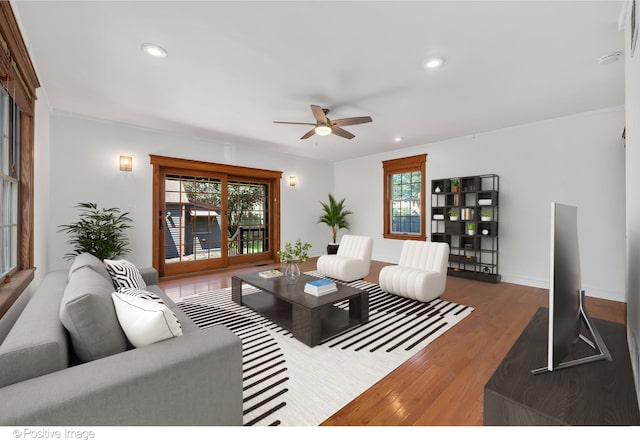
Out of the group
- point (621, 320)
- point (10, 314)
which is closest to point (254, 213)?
point (10, 314)

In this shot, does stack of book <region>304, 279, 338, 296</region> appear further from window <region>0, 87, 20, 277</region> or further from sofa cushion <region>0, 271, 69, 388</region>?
window <region>0, 87, 20, 277</region>

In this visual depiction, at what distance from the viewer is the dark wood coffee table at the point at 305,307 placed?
2.32m

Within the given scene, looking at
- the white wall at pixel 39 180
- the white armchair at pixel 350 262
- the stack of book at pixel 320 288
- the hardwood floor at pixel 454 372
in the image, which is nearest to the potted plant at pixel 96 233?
the white wall at pixel 39 180

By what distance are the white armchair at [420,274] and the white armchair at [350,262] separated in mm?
688

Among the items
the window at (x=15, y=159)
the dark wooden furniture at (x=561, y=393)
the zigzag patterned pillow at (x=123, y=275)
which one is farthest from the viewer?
the zigzag patterned pillow at (x=123, y=275)

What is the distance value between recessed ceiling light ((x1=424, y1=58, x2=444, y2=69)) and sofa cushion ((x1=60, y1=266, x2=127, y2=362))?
2.90m

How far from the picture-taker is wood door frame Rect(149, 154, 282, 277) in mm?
4488

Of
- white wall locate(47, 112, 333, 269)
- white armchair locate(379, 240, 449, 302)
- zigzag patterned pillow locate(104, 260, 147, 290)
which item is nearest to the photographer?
zigzag patterned pillow locate(104, 260, 147, 290)

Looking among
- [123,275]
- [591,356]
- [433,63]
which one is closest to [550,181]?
[433,63]

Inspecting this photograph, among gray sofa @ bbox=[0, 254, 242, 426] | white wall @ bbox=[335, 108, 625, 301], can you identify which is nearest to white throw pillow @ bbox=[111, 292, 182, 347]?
gray sofa @ bbox=[0, 254, 242, 426]

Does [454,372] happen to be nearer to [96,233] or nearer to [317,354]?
[317,354]

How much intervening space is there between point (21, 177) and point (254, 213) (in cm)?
380

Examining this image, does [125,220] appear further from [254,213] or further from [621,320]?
[621,320]

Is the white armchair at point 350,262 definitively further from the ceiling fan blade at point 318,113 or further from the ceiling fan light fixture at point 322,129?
the ceiling fan blade at point 318,113
